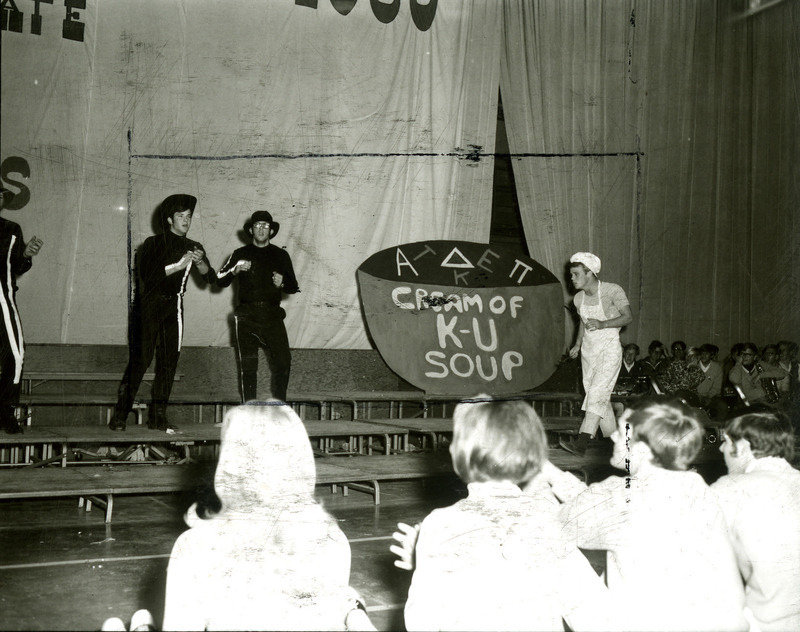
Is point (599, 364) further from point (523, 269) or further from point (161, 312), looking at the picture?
point (523, 269)

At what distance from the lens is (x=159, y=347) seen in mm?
5168

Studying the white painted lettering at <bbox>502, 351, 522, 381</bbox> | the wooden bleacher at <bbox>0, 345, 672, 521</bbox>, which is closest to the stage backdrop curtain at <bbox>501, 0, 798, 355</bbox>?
the white painted lettering at <bbox>502, 351, 522, 381</bbox>

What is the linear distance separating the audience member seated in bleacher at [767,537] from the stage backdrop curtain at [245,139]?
4.47m

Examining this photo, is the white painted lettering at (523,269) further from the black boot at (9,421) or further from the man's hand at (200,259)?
the black boot at (9,421)

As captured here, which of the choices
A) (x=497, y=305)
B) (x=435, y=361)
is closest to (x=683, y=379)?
(x=497, y=305)

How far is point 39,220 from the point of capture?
19.0ft

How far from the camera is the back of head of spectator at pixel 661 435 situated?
187cm

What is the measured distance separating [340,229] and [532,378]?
2319 mm

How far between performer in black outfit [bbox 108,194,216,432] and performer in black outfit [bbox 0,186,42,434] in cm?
61

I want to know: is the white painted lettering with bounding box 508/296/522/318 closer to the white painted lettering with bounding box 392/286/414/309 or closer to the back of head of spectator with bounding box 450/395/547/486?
the white painted lettering with bounding box 392/286/414/309

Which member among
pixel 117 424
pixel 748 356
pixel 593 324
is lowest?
pixel 117 424

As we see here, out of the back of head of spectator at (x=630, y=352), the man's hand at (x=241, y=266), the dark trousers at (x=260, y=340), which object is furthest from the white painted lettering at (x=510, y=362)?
the man's hand at (x=241, y=266)

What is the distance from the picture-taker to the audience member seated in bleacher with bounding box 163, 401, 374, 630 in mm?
1490

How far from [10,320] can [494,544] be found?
156 inches
